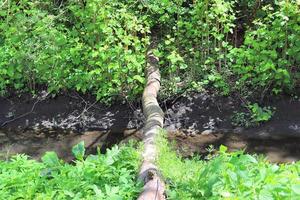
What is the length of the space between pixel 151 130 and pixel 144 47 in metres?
2.08

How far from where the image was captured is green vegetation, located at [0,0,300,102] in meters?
7.08

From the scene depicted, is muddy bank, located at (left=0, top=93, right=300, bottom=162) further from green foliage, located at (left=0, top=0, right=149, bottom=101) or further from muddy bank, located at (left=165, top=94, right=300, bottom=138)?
green foliage, located at (left=0, top=0, right=149, bottom=101)

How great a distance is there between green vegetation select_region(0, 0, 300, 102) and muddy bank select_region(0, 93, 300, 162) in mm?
240

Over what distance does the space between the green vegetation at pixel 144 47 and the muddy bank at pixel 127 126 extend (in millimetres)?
240

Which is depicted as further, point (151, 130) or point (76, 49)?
point (76, 49)

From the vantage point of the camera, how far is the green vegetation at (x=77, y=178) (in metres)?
4.16

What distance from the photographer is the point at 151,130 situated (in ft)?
19.4

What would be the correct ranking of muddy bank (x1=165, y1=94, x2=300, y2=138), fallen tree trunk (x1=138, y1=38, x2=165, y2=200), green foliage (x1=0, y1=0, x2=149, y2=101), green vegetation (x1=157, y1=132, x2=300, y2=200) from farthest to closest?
green foliage (x1=0, y1=0, x2=149, y2=101), muddy bank (x1=165, y1=94, x2=300, y2=138), fallen tree trunk (x1=138, y1=38, x2=165, y2=200), green vegetation (x1=157, y1=132, x2=300, y2=200)

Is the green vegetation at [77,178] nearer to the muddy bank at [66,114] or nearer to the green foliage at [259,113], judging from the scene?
the muddy bank at [66,114]

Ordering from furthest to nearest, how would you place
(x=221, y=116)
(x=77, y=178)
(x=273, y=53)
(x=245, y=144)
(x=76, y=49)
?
(x=76, y=49) < (x=221, y=116) < (x=273, y=53) < (x=245, y=144) < (x=77, y=178)

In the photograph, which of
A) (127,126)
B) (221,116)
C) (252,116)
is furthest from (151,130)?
(252,116)

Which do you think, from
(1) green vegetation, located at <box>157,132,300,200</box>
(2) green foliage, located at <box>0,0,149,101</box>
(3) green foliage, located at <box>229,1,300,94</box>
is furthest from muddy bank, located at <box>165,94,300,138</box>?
(1) green vegetation, located at <box>157,132,300,200</box>

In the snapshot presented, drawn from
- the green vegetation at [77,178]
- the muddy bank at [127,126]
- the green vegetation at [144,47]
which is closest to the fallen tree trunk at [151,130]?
the green vegetation at [77,178]

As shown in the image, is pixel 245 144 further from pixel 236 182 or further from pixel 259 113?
pixel 236 182
